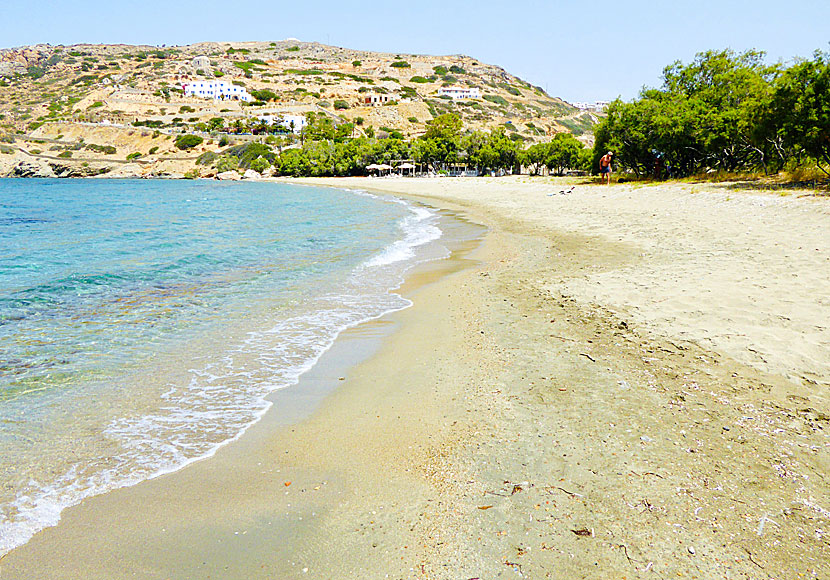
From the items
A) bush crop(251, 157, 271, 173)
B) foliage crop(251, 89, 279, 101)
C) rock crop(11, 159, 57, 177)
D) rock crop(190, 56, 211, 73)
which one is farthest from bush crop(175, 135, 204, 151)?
rock crop(190, 56, 211, 73)

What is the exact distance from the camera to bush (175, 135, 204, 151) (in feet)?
320

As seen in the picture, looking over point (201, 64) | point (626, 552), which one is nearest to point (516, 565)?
point (626, 552)

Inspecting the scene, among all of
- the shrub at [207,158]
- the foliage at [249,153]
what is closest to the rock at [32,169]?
the shrub at [207,158]

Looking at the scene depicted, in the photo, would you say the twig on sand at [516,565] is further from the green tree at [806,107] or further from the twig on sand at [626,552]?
the green tree at [806,107]

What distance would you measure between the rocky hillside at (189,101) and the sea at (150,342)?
87649mm

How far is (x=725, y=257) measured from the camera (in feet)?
29.1

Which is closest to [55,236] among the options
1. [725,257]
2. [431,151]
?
[725,257]

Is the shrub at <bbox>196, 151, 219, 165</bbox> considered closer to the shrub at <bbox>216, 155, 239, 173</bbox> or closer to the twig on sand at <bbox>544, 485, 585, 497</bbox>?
the shrub at <bbox>216, 155, 239, 173</bbox>

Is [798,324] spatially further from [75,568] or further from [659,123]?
[659,123]

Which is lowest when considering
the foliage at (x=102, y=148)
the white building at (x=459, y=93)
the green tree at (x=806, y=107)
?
the green tree at (x=806, y=107)

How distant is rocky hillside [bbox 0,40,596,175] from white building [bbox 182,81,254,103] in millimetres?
2553

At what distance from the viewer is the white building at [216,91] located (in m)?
133

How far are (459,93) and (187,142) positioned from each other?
84165 millimetres

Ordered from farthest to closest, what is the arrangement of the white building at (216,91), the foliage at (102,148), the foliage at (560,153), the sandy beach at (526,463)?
the white building at (216,91)
the foliage at (102,148)
the foliage at (560,153)
the sandy beach at (526,463)
